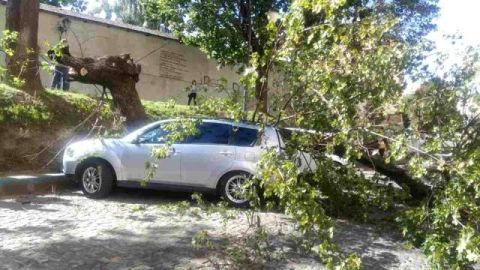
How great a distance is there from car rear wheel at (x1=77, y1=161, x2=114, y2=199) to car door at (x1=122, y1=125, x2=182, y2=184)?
1.21 feet

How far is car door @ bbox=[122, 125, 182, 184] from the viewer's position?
8.74 meters

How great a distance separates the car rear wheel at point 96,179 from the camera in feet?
29.5

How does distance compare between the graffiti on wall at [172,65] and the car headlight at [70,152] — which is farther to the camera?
the graffiti on wall at [172,65]

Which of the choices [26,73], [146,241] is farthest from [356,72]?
[26,73]

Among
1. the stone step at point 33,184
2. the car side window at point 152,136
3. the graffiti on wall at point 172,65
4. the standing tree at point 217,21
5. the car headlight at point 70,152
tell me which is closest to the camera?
the car side window at point 152,136

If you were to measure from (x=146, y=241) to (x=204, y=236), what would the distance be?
4.07 ft

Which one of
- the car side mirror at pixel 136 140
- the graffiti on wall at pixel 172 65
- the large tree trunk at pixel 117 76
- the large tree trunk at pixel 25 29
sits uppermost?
the graffiti on wall at pixel 172 65

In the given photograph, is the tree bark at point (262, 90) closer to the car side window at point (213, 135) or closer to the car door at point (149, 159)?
the car side window at point (213, 135)

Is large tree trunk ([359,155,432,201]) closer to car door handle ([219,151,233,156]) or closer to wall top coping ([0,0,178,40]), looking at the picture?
car door handle ([219,151,233,156])

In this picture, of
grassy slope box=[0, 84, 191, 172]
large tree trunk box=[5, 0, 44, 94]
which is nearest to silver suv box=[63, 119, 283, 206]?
grassy slope box=[0, 84, 191, 172]

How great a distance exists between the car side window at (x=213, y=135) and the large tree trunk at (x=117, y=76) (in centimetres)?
222

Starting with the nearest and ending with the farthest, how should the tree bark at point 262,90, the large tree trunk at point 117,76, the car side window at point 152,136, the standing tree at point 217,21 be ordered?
the tree bark at point 262,90
the car side window at point 152,136
the large tree trunk at point 117,76
the standing tree at point 217,21

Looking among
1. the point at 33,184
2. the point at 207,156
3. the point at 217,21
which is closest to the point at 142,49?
the point at 217,21

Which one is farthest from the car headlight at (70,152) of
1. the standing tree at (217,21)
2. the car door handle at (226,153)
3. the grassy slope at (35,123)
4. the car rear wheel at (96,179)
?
the standing tree at (217,21)
